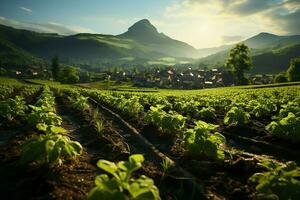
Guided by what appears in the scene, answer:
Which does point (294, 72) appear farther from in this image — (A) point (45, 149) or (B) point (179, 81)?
(A) point (45, 149)

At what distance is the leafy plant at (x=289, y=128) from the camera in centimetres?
1105

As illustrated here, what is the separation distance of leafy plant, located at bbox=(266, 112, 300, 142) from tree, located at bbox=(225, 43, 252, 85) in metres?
87.6

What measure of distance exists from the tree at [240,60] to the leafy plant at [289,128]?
87.6 m

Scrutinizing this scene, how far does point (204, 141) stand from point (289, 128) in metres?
4.60

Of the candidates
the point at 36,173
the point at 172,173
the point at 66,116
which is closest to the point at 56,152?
the point at 36,173

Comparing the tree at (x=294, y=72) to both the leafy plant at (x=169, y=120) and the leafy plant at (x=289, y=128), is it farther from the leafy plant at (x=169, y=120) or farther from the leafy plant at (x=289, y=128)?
the leafy plant at (x=169, y=120)

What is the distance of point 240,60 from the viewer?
96.1 meters

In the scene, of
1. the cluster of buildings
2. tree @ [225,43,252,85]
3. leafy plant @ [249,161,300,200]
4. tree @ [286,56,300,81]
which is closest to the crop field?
leafy plant @ [249,161,300,200]

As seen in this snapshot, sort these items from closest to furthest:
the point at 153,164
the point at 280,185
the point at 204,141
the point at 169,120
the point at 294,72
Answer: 1. the point at 280,185
2. the point at 204,141
3. the point at 153,164
4. the point at 169,120
5. the point at 294,72

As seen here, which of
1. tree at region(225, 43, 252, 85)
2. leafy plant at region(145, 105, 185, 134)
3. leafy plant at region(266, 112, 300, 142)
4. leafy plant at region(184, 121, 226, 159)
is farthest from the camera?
tree at region(225, 43, 252, 85)

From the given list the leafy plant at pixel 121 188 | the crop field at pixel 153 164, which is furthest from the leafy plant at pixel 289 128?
the leafy plant at pixel 121 188

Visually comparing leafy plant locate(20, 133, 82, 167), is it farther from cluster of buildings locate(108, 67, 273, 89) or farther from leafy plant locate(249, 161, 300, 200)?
cluster of buildings locate(108, 67, 273, 89)

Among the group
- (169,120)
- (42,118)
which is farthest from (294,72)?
(42,118)

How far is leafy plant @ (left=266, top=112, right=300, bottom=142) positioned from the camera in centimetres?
1105
